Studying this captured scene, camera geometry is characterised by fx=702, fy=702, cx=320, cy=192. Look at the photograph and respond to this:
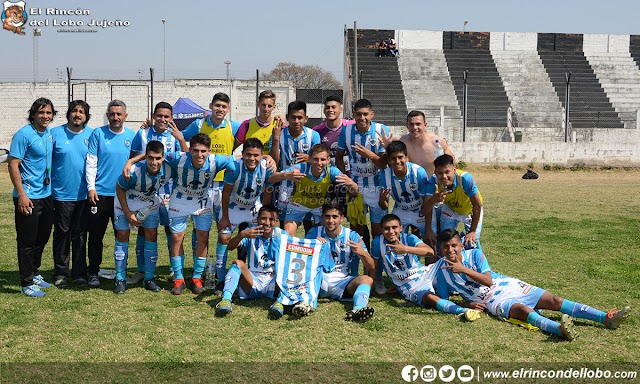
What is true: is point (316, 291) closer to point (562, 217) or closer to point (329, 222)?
point (329, 222)

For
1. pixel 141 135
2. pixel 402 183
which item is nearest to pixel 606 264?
pixel 402 183

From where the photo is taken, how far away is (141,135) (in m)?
7.77

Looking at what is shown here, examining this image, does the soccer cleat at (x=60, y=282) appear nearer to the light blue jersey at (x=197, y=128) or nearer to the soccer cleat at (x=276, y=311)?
the light blue jersey at (x=197, y=128)

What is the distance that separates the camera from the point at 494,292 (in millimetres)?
6430

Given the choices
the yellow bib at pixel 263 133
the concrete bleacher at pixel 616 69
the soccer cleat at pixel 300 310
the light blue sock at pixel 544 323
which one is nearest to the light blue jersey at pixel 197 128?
the yellow bib at pixel 263 133

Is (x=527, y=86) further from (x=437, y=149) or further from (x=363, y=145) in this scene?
(x=363, y=145)

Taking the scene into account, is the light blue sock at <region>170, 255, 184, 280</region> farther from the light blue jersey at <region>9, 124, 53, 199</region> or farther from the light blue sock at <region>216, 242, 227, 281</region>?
the light blue jersey at <region>9, 124, 53, 199</region>

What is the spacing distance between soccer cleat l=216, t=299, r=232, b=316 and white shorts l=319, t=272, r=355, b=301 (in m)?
1.01

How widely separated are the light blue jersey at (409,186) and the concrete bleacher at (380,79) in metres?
21.9

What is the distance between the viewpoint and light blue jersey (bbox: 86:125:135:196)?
7.46 metres

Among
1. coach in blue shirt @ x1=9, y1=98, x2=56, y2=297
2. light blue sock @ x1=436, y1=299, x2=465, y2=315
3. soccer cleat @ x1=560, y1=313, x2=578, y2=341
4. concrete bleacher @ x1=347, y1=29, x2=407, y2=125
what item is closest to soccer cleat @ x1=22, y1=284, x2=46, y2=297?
coach in blue shirt @ x1=9, y1=98, x2=56, y2=297

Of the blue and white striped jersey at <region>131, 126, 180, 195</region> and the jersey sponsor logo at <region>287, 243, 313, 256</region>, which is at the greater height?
the blue and white striped jersey at <region>131, 126, 180, 195</region>

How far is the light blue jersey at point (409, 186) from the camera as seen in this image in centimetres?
724

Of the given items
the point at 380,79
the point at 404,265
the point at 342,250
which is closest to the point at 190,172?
the point at 342,250
